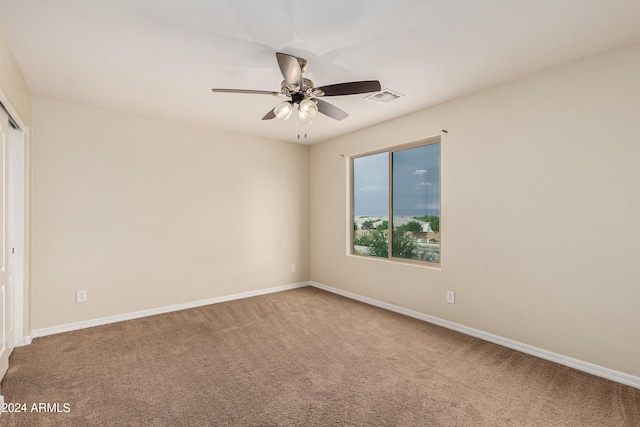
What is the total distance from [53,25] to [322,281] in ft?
14.5

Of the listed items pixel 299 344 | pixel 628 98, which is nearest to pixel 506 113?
pixel 628 98

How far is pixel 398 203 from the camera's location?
4.26 meters

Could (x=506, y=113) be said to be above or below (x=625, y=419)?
above

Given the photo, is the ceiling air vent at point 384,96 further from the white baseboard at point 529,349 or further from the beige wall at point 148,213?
the white baseboard at point 529,349

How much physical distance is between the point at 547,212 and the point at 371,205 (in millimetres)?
2289

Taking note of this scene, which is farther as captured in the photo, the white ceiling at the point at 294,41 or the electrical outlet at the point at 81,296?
the electrical outlet at the point at 81,296

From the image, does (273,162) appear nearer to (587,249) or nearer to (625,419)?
(587,249)

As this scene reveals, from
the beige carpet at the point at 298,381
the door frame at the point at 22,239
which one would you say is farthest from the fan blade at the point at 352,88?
the door frame at the point at 22,239

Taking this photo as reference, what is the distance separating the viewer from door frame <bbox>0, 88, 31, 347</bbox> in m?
2.91

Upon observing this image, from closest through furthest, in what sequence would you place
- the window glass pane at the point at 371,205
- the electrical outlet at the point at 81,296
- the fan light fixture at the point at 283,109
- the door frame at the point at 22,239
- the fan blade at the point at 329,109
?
the fan light fixture at the point at 283,109 < the fan blade at the point at 329,109 < the door frame at the point at 22,239 < the electrical outlet at the point at 81,296 < the window glass pane at the point at 371,205

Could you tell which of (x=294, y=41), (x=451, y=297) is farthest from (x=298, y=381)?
(x=294, y=41)

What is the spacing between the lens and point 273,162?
16.9ft

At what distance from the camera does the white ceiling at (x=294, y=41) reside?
1941 millimetres

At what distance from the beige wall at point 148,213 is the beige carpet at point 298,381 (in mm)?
580
